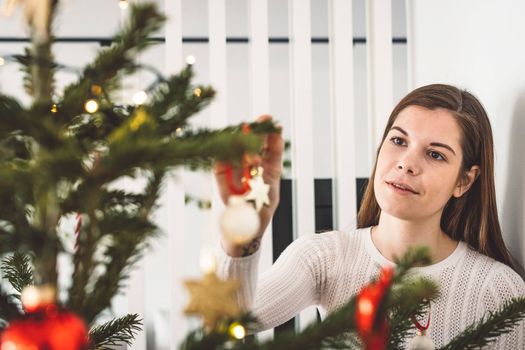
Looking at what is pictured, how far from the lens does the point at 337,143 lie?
1.67m

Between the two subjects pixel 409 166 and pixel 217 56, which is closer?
pixel 409 166

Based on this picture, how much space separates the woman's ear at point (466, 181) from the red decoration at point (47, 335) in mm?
1096

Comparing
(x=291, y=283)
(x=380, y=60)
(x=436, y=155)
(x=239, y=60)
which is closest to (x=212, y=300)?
(x=291, y=283)

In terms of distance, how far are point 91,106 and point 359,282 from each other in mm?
943

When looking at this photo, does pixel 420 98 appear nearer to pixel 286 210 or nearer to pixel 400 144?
pixel 400 144

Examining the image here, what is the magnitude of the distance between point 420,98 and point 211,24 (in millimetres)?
602

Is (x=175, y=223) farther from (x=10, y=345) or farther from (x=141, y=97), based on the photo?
(x=10, y=345)

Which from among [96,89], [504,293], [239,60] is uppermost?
[239,60]

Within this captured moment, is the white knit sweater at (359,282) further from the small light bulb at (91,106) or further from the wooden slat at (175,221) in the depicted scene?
the small light bulb at (91,106)

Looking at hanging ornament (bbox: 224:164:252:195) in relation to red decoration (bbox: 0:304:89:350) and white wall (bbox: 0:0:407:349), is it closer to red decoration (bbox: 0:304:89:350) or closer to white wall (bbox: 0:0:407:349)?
red decoration (bbox: 0:304:89:350)

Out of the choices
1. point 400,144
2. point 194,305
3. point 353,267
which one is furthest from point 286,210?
point 194,305

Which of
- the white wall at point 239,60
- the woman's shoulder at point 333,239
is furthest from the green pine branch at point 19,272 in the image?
the white wall at point 239,60

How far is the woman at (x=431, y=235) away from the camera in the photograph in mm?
1303

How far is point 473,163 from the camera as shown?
1.39 metres
